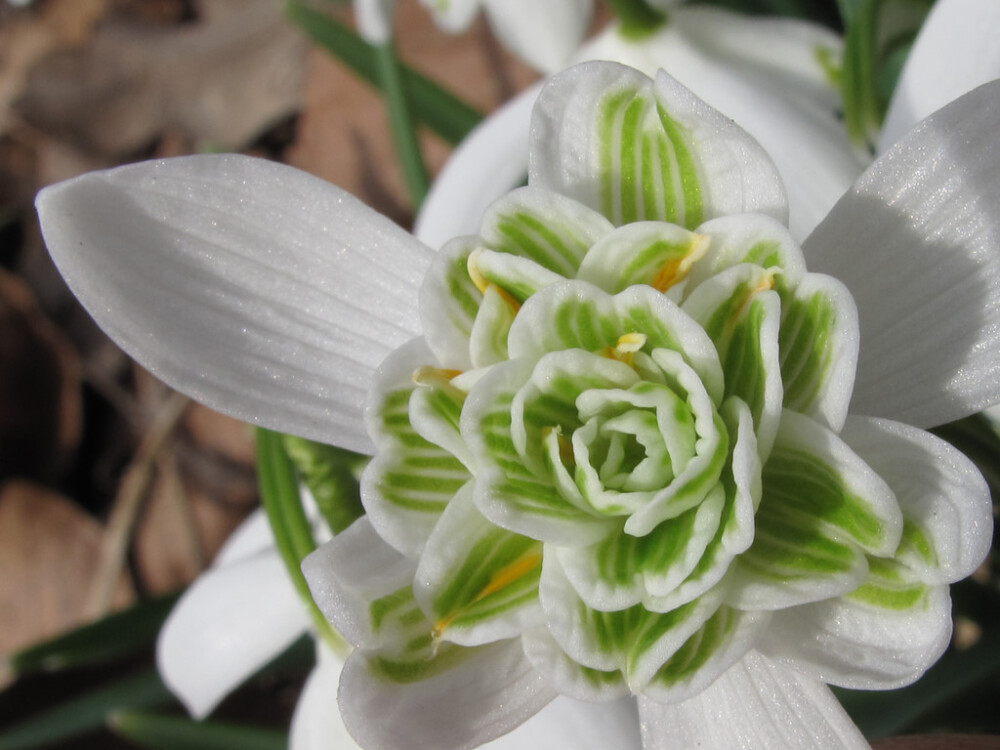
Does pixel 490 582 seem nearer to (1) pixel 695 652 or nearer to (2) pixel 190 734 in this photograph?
(1) pixel 695 652

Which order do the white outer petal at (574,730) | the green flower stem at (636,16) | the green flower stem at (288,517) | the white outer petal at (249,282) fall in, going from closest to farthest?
the white outer petal at (249,282), the white outer petal at (574,730), the green flower stem at (288,517), the green flower stem at (636,16)

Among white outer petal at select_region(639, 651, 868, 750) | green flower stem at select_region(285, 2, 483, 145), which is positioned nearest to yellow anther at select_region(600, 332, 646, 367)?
white outer petal at select_region(639, 651, 868, 750)

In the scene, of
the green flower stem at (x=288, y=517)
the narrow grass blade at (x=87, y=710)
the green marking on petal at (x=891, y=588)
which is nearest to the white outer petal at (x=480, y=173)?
the green flower stem at (x=288, y=517)

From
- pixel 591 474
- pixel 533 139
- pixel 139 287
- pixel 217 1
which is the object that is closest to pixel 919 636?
pixel 591 474

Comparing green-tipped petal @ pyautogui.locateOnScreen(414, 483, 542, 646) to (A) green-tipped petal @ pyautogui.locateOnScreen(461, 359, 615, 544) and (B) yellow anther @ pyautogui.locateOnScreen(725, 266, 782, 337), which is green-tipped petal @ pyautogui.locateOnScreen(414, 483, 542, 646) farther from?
(B) yellow anther @ pyautogui.locateOnScreen(725, 266, 782, 337)

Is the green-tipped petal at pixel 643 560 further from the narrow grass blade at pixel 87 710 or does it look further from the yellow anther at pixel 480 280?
the narrow grass blade at pixel 87 710
